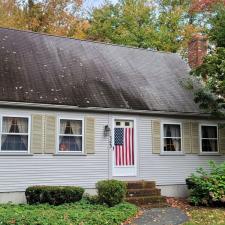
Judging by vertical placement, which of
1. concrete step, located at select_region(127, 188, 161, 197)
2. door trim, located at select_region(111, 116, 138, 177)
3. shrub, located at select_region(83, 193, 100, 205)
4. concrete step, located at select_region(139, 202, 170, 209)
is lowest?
concrete step, located at select_region(139, 202, 170, 209)

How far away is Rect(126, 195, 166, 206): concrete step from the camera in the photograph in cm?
1330

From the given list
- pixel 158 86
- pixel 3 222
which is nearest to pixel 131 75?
pixel 158 86

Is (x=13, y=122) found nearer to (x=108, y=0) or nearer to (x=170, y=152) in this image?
(x=170, y=152)

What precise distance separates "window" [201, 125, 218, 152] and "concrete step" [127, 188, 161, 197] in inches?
132

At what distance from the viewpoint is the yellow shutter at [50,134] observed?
13.3m

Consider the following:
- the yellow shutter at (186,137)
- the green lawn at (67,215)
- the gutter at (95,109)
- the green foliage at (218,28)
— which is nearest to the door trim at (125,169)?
the gutter at (95,109)

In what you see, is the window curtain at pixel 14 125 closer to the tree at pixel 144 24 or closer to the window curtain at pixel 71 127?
the window curtain at pixel 71 127

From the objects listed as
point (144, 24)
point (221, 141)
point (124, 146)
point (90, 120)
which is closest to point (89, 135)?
point (90, 120)

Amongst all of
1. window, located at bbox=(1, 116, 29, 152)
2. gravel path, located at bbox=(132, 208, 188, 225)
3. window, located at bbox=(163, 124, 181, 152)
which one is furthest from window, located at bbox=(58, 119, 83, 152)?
window, located at bbox=(163, 124, 181, 152)

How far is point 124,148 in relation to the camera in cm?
1494

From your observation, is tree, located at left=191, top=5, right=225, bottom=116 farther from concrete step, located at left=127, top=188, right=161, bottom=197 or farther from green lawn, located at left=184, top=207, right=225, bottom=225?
green lawn, located at left=184, top=207, right=225, bottom=225

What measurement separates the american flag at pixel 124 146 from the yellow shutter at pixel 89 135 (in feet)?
3.39

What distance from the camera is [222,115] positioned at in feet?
52.0

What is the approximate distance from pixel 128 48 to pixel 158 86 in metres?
3.18
